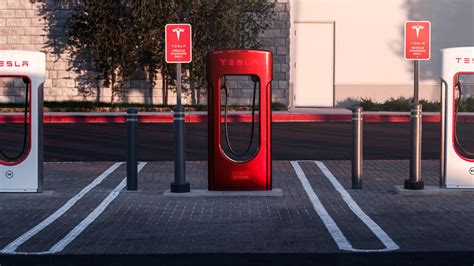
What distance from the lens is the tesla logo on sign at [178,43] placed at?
516 inches

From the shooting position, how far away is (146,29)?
29484 mm

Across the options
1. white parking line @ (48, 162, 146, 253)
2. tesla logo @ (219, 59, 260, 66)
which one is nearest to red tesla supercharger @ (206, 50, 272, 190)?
tesla logo @ (219, 59, 260, 66)

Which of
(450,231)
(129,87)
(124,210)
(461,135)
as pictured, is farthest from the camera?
(129,87)

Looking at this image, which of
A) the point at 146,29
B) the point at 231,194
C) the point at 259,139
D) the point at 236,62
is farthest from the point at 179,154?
the point at 146,29

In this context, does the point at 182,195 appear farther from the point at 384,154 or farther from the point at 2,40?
the point at 2,40

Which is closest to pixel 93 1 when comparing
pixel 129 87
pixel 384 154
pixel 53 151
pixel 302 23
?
pixel 129 87

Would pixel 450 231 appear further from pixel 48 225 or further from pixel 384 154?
pixel 384 154

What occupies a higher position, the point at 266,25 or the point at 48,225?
the point at 266,25

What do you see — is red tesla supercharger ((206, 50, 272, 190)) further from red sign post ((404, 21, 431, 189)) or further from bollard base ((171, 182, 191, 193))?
red sign post ((404, 21, 431, 189))

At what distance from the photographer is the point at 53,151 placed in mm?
18906

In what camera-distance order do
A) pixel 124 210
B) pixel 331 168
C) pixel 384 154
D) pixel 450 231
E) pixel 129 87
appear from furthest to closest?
pixel 129 87
pixel 384 154
pixel 331 168
pixel 124 210
pixel 450 231

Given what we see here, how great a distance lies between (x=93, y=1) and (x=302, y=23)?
325 inches

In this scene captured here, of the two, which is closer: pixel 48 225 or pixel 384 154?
pixel 48 225

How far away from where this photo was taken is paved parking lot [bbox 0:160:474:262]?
9195 mm
